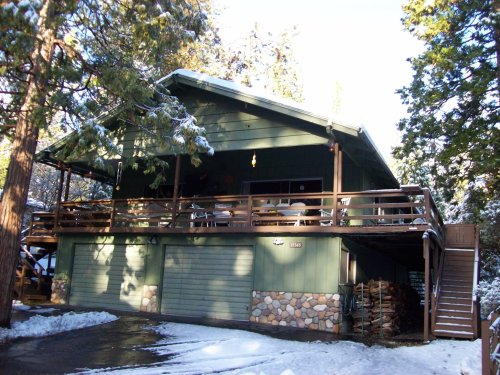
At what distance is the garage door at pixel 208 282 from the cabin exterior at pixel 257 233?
0.10ft

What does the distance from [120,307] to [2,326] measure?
5.27m

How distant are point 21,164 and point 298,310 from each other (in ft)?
24.0

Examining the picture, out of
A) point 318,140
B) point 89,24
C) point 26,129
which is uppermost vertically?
point 89,24

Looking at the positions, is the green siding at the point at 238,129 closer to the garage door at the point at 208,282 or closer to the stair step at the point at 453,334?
the garage door at the point at 208,282

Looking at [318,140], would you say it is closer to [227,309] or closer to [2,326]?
[227,309]

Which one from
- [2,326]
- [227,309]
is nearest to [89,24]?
[2,326]

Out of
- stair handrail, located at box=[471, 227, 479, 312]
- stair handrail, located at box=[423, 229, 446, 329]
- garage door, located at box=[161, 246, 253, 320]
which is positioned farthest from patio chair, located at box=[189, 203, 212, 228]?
stair handrail, located at box=[471, 227, 479, 312]

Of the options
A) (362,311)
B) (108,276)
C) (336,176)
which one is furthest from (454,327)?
(108,276)

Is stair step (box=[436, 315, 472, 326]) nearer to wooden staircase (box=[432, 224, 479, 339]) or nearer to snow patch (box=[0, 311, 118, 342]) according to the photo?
wooden staircase (box=[432, 224, 479, 339])

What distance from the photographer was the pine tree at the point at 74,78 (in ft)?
31.8

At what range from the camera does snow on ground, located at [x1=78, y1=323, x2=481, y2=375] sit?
7.39 m

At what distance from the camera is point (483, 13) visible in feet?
53.1

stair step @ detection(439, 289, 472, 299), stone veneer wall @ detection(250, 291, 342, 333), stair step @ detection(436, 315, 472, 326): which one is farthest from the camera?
stair step @ detection(439, 289, 472, 299)

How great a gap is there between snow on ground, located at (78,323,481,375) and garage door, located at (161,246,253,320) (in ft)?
8.57
